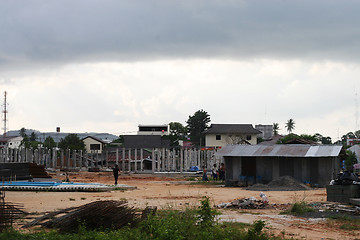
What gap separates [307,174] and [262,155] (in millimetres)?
2881

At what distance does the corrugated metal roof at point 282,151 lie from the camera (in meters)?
31.2

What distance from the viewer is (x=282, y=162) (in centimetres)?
3238

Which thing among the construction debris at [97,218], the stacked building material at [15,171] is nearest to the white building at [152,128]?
the stacked building material at [15,171]

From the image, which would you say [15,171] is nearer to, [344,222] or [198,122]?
[344,222]

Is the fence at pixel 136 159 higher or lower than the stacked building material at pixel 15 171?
higher

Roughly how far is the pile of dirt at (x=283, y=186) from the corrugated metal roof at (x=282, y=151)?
192 centimetres

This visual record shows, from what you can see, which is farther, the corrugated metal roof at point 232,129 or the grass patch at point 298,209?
the corrugated metal roof at point 232,129

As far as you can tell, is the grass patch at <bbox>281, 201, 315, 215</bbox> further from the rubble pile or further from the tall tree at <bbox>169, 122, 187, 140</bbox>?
the tall tree at <bbox>169, 122, 187, 140</bbox>

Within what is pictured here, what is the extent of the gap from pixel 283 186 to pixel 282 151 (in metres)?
A: 3.18

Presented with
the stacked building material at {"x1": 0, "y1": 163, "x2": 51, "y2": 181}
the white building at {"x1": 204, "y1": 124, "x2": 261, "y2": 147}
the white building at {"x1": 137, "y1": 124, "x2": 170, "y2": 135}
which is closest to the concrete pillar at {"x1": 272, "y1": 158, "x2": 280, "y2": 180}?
the stacked building material at {"x1": 0, "y1": 163, "x2": 51, "y2": 181}

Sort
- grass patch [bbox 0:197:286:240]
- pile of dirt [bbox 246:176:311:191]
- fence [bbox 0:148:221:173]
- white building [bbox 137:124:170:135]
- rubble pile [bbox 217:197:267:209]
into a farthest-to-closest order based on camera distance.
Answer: white building [bbox 137:124:170:135] < fence [bbox 0:148:221:173] < pile of dirt [bbox 246:176:311:191] < rubble pile [bbox 217:197:267:209] < grass patch [bbox 0:197:286:240]

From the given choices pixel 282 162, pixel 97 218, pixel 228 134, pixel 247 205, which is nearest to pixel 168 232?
pixel 97 218

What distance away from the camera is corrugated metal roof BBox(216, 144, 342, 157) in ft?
102

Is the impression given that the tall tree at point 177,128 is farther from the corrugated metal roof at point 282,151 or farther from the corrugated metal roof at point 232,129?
the corrugated metal roof at point 282,151
